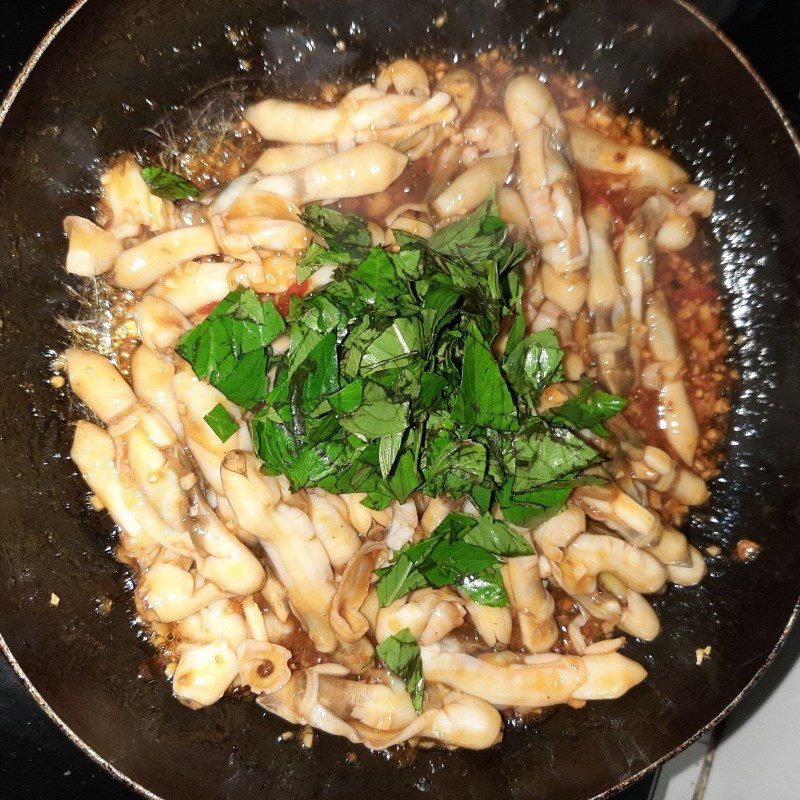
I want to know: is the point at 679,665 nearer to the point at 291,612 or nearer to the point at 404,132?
the point at 291,612

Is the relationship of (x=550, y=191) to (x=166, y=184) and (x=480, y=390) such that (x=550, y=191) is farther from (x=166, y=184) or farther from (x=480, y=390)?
(x=166, y=184)

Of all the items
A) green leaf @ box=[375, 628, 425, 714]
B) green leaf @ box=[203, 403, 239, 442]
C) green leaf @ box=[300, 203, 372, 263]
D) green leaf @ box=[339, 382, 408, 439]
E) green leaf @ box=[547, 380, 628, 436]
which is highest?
green leaf @ box=[547, 380, 628, 436]

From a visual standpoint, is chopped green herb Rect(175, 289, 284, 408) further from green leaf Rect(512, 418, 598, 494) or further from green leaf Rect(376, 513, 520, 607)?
green leaf Rect(512, 418, 598, 494)

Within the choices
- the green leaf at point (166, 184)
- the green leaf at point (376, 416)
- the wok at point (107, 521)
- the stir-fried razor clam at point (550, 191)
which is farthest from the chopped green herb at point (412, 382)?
the wok at point (107, 521)

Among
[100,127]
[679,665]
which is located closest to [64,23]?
[100,127]

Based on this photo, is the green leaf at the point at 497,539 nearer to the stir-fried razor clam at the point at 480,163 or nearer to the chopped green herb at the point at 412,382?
the chopped green herb at the point at 412,382

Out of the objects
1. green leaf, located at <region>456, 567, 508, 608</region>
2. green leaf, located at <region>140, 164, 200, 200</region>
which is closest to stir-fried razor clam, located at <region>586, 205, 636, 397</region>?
green leaf, located at <region>456, 567, 508, 608</region>
